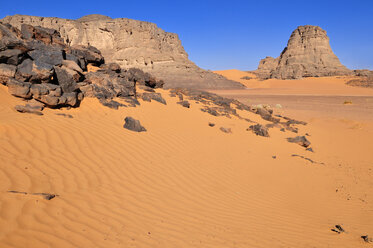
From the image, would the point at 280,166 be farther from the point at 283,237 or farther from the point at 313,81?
the point at 313,81

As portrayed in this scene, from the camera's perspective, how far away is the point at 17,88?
19.6ft

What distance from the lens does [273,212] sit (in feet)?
13.5

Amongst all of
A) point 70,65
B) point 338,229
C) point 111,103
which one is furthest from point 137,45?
point 338,229

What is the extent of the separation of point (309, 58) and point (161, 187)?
211 ft

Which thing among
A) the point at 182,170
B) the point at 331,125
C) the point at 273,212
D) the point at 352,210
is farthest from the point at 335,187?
Answer: the point at 331,125

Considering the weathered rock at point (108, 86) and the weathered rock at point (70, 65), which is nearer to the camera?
the weathered rock at point (70, 65)

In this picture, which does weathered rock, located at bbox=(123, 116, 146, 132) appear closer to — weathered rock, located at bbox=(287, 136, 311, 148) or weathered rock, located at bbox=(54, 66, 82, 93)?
weathered rock, located at bbox=(54, 66, 82, 93)

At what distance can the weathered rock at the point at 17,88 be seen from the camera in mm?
5953

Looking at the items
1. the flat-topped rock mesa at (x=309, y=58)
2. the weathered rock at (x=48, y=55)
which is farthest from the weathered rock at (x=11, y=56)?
the flat-topped rock mesa at (x=309, y=58)

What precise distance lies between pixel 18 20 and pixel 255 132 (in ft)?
173

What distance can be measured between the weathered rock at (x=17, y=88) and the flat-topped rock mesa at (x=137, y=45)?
31989 mm

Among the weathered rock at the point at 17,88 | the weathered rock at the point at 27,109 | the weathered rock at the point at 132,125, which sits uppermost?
the weathered rock at the point at 17,88

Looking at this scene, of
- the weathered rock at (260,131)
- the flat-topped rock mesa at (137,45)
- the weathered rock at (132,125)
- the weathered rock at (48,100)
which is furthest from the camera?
the flat-topped rock mesa at (137,45)

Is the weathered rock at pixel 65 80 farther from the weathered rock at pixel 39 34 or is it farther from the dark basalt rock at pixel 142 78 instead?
the dark basalt rock at pixel 142 78
